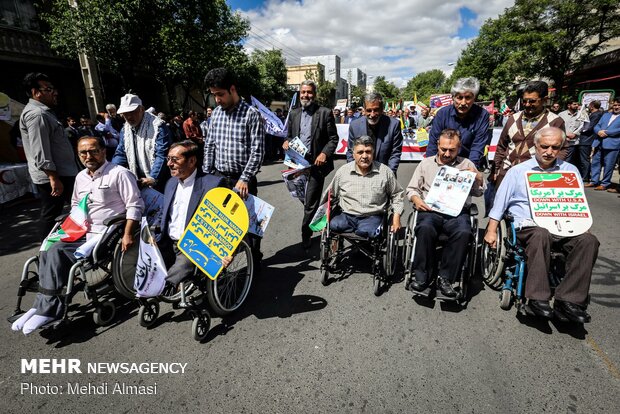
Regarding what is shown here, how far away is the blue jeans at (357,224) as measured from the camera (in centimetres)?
295

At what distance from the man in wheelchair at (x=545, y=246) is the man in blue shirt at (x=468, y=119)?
2.03ft

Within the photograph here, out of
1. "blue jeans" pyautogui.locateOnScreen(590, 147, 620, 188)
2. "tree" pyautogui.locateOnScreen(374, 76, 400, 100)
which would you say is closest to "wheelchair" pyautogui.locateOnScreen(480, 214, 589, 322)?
"blue jeans" pyautogui.locateOnScreen(590, 147, 620, 188)

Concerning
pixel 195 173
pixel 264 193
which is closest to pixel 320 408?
pixel 195 173

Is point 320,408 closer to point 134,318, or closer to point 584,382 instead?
point 584,382

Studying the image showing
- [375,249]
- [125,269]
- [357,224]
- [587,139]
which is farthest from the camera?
[587,139]

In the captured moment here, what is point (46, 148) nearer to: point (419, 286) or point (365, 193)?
point (365, 193)

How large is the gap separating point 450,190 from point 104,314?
10.7 feet

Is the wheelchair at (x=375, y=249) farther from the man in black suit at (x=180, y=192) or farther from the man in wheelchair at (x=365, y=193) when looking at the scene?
the man in black suit at (x=180, y=192)

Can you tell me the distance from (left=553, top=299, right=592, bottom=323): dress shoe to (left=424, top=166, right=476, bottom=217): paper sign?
1004 millimetres

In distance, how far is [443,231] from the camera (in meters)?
2.83

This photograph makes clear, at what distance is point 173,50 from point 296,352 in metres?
14.3

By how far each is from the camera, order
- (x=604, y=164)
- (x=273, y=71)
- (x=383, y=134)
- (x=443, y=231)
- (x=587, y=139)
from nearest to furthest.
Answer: (x=443, y=231) < (x=383, y=134) < (x=604, y=164) < (x=587, y=139) < (x=273, y=71)

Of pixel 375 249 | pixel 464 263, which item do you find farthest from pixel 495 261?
pixel 375 249

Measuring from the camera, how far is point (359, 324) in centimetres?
252
